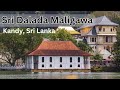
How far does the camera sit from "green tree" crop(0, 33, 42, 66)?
1109cm

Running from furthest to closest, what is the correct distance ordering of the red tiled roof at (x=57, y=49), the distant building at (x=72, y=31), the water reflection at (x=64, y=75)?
the red tiled roof at (x=57, y=49), the distant building at (x=72, y=31), the water reflection at (x=64, y=75)

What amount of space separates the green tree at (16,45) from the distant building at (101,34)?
0.99m

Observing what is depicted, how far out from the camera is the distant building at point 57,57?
Answer: 1113cm

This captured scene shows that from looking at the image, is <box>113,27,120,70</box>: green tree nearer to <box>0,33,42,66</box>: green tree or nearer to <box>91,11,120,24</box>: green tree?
<box>91,11,120,24</box>: green tree

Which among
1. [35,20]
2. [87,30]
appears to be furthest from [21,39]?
[87,30]

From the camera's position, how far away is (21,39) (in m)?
11.2

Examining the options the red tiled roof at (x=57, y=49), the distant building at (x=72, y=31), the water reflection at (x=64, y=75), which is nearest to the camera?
the water reflection at (x=64, y=75)

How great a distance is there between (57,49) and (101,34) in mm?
984

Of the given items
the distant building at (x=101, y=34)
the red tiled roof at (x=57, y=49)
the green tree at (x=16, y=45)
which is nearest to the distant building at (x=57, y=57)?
the red tiled roof at (x=57, y=49)

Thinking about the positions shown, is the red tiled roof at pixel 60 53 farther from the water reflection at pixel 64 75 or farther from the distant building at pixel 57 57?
the water reflection at pixel 64 75

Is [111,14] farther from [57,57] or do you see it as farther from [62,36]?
[57,57]

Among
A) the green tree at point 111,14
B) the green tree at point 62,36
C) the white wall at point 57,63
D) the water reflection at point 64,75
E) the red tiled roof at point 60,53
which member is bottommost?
the water reflection at point 64,75

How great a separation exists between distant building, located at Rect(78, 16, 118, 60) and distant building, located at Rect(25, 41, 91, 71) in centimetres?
30
